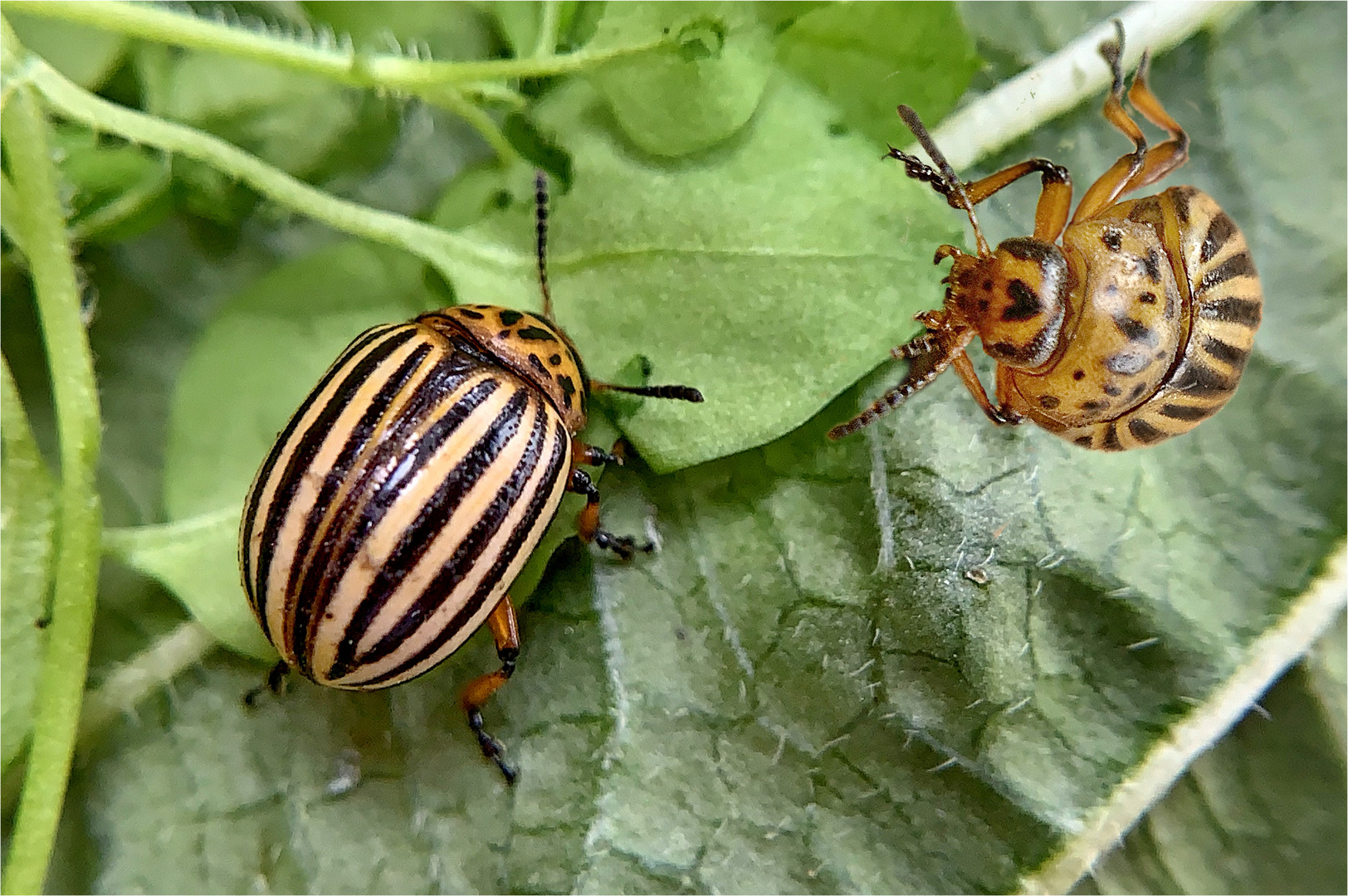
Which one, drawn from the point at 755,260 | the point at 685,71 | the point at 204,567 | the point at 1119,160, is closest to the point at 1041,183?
the point at 1119,160

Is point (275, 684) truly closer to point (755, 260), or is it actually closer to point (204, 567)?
point (204, 567)

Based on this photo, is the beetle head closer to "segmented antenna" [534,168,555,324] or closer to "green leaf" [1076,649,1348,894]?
"segmented antenna" [534,168,555,324]

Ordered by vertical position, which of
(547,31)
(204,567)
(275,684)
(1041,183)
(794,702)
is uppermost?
(1041,183)

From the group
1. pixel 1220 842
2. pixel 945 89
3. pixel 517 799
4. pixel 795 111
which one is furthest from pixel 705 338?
pixel 1220 842

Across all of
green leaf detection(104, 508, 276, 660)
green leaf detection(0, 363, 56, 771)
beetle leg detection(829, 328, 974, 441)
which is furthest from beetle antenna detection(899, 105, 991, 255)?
green leaf detection(0, 363, 56, 771)

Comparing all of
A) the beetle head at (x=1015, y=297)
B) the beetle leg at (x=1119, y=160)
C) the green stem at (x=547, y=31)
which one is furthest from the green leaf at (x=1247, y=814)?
the green stem at (x=547, y=31)

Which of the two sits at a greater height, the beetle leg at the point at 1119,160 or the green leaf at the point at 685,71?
the beetle leg at the point at 1119,160

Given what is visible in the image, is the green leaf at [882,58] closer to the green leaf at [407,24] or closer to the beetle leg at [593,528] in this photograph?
the green leaf at [407,24]

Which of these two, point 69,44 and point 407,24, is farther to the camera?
point 407,24
